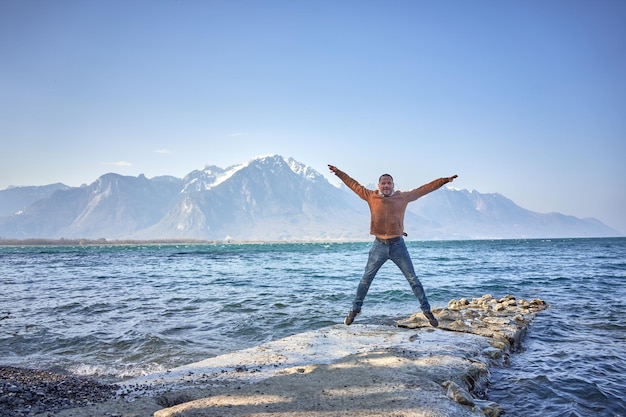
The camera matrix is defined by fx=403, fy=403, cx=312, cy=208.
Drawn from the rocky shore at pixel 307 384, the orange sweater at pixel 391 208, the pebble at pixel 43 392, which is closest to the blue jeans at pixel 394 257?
the orange sweater at pixel 391 208

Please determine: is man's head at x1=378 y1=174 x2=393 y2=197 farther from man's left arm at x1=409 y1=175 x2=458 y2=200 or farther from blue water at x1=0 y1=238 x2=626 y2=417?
blue water at x1=0 y1=238 x2=626 y2=417

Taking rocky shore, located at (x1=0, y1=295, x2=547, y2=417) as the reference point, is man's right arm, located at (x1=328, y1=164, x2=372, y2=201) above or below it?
above

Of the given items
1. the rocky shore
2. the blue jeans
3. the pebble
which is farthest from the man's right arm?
the pebble

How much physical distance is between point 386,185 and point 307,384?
435cm

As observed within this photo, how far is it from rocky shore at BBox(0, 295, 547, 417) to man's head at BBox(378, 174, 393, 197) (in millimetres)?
3141

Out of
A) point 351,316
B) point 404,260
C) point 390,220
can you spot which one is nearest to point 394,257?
point 404,260

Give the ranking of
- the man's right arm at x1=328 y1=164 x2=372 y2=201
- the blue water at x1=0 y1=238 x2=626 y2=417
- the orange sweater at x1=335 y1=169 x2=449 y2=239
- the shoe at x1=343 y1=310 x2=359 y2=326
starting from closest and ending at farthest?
the blue water at x1=0 y1=238 x2=626 y2=417
the orange sweater at x1=335 y1=169 x2=449 y2=239
the man's right arm at x1=328 y1=164 x2=372 y2=201
the shoe at x1=343 y1=310 x2=359 y2=326

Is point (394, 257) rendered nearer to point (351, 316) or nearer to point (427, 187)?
point (427, 187)

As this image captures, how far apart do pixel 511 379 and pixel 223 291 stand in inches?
569

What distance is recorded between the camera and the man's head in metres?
8.48

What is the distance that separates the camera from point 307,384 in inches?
228

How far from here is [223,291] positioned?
19297mm

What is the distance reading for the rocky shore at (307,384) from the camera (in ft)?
16.2

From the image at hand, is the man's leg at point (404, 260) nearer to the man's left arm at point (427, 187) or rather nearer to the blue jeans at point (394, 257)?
the blue jeans at point (394, 257)
